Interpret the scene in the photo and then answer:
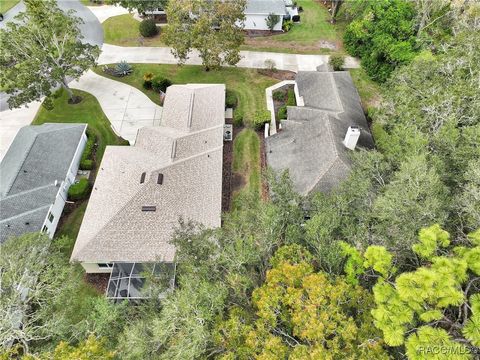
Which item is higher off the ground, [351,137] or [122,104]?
[351,137]

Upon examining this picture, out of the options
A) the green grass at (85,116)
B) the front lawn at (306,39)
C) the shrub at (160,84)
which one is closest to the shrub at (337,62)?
the front lawn at (306,39)

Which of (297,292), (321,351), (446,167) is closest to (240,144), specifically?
(446,167)

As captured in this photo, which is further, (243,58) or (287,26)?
(287,26)

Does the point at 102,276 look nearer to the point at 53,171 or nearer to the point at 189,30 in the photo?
the point at 53,171

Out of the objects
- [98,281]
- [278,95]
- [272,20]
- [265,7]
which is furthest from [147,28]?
[98,281]

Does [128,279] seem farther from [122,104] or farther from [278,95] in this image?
[278,95]
